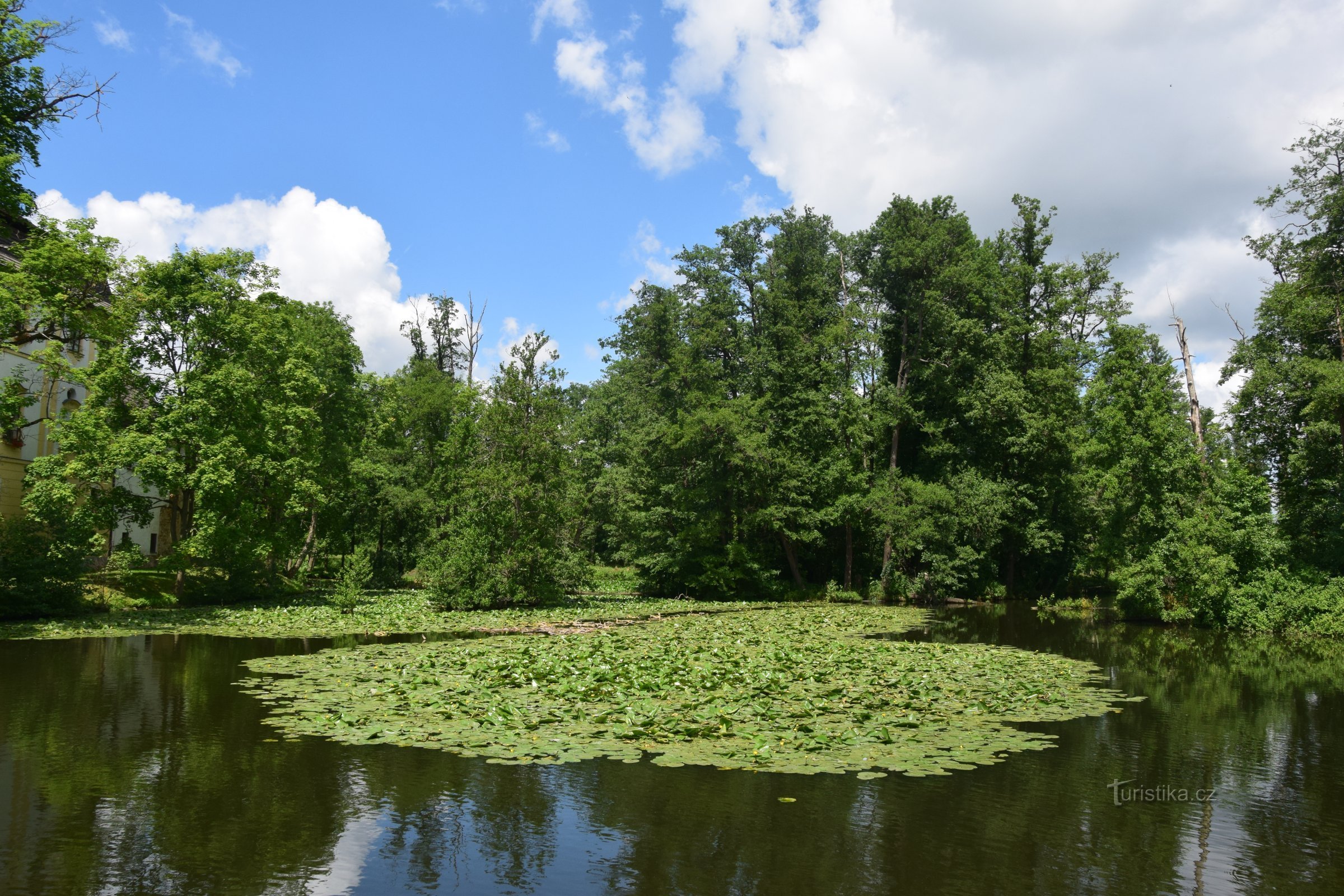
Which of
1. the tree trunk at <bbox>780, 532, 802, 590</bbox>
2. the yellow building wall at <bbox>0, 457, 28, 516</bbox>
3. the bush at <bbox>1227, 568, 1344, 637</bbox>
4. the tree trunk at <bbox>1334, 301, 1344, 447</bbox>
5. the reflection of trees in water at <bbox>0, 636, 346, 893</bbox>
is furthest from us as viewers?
the tree trunk at <bbox>780, 532, 802, 590</bbox>

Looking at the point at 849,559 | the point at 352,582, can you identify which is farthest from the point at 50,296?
the point at 849,559

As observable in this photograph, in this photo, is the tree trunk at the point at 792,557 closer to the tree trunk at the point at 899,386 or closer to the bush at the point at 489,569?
the tree trunk at the point at 899,386

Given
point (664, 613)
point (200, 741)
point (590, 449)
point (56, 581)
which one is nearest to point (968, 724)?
point (200, 741)

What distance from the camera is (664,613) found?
26859 millimetres

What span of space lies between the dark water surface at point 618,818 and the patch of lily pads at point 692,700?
0.43 m

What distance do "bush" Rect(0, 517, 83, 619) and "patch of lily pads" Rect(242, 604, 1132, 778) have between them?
406 inches

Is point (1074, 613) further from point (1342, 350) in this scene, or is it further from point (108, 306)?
point (108, 306)

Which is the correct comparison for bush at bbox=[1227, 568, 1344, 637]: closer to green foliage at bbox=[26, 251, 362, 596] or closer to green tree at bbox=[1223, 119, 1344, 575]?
green tree at bbox=[1223, 119, 1344, 575]

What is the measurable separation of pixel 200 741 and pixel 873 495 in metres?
29.5

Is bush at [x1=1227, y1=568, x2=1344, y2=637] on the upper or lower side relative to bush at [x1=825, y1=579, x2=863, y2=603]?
upper

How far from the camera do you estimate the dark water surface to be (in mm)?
5820

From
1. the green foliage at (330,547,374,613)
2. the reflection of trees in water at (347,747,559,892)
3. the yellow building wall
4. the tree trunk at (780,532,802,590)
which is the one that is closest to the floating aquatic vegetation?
the green foliage at (330,547,374,613)

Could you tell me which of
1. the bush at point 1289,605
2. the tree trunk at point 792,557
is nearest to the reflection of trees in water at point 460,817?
the bush at point 1289,605

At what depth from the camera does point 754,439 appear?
33875 mm
